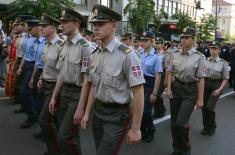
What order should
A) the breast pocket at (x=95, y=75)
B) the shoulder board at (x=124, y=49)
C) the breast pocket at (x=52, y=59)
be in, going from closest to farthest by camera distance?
the shoulder board at (x=124, y=49)
the breast pocket at (x=95, y=75)
the breast pocket at (x=52, y=59)

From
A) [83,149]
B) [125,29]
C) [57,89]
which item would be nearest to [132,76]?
[57,89]

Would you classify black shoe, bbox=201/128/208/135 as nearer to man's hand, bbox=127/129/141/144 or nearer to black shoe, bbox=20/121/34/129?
black shoe, bbox=20/121/34/129

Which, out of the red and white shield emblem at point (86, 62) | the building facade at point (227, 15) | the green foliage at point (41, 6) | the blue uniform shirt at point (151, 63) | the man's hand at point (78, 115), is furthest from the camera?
the building facade at point (227, 15)

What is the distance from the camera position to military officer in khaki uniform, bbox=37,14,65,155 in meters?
5.59

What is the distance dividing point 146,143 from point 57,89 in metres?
2.43

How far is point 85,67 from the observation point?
16.1ft

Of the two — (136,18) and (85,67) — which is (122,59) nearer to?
(85,67)

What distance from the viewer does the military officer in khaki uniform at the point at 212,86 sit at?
813cm

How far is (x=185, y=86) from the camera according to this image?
6.24 meters

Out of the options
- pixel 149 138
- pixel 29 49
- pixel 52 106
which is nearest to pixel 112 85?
pixel 52 106

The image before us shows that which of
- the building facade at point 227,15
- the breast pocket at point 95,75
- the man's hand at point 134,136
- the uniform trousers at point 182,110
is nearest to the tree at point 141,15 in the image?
the uniform trousers at point 182,110

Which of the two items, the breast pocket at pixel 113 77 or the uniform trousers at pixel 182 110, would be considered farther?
the uniform trousers at pixel 182 110

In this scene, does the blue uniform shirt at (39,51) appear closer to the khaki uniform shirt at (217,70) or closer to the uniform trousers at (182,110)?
the uniform trousers at (182,110)

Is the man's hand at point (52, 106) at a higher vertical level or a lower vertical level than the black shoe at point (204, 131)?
higher
